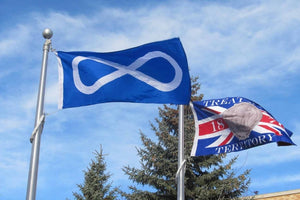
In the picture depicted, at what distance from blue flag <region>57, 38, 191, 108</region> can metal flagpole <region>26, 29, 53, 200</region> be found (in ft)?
1.45

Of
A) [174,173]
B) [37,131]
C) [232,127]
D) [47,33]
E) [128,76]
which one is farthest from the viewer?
[174,173]

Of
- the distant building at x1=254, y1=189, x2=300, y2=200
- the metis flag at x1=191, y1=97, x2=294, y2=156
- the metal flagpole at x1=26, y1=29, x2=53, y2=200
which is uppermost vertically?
the distant building at x1=254, y1=189, x2=300, y2=200

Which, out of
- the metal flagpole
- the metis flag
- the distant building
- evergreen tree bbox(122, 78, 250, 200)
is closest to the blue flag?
the metal flagpole

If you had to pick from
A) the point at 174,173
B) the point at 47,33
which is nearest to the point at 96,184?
the point at 174,173

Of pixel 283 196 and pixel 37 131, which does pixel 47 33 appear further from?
pixel 283 196

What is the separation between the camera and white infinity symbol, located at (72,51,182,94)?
779cm

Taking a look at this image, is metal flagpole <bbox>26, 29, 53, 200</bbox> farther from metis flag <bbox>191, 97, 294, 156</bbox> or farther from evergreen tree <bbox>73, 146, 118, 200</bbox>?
evergreen tree <bbox>73, 146, 118, 200</bbox>

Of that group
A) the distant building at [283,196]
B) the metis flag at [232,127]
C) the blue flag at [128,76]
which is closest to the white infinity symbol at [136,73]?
the blue flag at [128,76]

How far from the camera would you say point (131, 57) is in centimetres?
834

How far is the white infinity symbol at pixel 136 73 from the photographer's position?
7.79m

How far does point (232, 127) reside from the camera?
10.2 meters

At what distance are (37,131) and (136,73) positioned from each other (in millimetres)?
2499

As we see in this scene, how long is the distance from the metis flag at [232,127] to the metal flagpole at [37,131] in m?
4.35

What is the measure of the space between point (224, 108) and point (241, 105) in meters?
0.47
